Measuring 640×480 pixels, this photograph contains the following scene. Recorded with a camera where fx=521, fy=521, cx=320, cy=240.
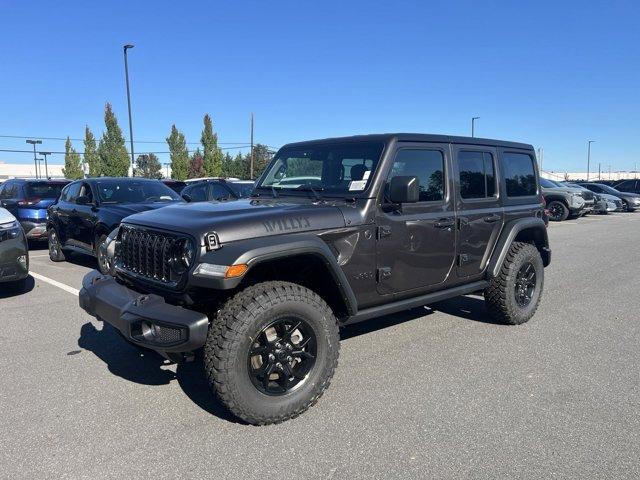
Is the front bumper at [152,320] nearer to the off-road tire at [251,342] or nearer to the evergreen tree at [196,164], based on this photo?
the off-road tire at [251,342]

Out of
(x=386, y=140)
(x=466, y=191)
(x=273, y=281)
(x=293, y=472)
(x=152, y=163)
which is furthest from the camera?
(x=152, y=163)

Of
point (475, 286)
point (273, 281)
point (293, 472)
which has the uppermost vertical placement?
point (273, 281)

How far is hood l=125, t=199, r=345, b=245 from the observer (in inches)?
130

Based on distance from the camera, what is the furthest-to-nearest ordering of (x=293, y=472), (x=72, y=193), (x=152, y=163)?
(x=152, y=163) → (x=72, y=193) → (x=293, y=472)

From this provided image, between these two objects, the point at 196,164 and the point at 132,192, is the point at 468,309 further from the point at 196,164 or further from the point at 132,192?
the point at 196,164

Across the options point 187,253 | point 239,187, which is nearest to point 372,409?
point 187,253

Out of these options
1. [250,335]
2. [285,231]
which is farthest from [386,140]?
[250,335]

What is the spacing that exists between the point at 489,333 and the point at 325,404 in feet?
7.52

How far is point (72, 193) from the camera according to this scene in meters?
9.43

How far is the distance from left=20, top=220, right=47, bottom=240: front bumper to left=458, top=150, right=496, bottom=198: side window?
9.23m

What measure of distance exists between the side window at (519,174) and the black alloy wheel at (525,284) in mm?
787

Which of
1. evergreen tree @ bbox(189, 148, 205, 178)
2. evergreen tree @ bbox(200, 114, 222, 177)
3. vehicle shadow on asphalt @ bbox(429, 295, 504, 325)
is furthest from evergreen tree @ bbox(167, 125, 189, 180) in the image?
vehicle shadow on asphalt @ bbox(429, 295, 504, 325)

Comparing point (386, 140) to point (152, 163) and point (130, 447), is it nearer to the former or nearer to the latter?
point (130, 447)

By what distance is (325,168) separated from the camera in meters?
4.45
